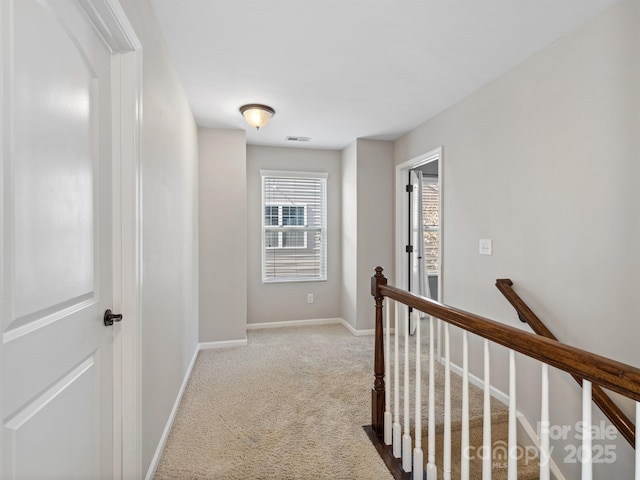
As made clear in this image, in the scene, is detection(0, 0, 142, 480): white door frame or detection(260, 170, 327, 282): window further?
detection(260, 170, 327, 282): window

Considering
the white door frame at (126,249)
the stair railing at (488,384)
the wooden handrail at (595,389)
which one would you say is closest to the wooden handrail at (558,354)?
the stair railing at (488,384)

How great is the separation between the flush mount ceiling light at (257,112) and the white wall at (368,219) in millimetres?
1372

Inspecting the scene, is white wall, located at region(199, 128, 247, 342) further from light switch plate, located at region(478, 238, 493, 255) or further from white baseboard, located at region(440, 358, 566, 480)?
white baseboard, located at region(440, 358, 566, 480)

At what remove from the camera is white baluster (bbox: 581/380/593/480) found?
2.79 ft

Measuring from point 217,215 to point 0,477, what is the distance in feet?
10.2

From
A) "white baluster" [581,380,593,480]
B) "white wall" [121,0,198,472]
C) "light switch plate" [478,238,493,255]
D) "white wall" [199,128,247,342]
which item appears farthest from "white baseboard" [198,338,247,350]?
"white baluster" [581,380,593,480]

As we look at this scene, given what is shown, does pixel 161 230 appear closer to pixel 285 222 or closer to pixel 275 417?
pixel 275 417

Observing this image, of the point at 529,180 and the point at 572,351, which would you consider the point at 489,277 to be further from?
the point at 572,351

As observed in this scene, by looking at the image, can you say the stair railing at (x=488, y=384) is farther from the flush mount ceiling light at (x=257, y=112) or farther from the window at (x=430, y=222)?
the window at (x=430, y=222)

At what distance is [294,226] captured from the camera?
4.55 metres

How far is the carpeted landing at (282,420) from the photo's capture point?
177 cm

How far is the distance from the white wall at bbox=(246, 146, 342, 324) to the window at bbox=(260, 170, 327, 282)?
0.25ft

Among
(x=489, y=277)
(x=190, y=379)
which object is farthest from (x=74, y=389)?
(x=489, y=277)

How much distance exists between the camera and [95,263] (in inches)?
47.1
